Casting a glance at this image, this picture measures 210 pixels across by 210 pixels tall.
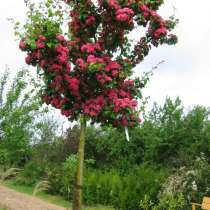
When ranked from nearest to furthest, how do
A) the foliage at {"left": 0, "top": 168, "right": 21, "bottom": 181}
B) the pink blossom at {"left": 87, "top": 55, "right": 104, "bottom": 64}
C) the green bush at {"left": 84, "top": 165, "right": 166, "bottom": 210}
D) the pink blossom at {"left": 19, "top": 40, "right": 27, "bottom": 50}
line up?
the pink blossom at {"left": 87, "top": 55, "right": 104, "bottom": 64}, the pink blossom at {"left": 19, "top": 40, "right": 27, "bottom": 50}, the green bush at {"left": 84, "top": 165, "right": 166, "bottom": 210}, the foliage at {"left": 0, "top": 168, "right": 21, "bottom": 181}

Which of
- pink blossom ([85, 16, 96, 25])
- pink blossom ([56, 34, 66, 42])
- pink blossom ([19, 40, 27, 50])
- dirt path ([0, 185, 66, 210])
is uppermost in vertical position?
Result: pink blossom ([85, 16, 96, 25])

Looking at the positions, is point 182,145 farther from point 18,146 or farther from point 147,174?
point 18,146

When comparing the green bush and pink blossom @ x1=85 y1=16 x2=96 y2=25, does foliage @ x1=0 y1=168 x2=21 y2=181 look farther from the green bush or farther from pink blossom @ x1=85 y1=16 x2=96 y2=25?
pink blossom @ x1=85 y1=16 x2=96 y2=25

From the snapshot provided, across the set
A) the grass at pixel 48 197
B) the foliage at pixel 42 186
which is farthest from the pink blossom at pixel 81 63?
the foliage at pixel 42 186

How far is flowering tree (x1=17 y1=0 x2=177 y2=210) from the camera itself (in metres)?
11.4

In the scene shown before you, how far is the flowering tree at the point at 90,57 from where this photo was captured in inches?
448

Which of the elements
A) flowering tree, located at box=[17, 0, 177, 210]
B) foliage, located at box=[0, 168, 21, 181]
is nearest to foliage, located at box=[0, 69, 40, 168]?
foliage, located at box=[0, 168, 21, 181]

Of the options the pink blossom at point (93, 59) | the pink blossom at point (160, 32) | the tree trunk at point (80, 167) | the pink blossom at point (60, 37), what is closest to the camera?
the pink blossom at point (93, 59)

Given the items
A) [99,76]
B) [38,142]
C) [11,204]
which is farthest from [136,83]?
[38,142]

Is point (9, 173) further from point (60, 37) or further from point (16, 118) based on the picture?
point (60, 37)

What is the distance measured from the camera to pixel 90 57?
11258 millimetres

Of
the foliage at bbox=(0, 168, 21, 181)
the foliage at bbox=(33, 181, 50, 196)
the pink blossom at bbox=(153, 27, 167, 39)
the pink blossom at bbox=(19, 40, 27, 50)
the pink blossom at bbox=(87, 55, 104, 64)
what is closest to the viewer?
the pink blossom at bbox=(87, 55, 104, 64)

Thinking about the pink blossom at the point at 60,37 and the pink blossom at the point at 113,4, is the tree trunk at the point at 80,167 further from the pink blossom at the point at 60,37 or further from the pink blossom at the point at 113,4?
the pink blossom at the point at 113,4

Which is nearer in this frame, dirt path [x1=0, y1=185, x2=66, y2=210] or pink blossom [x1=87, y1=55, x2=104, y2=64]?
pink blossom [x1=87, y1=55, x2=104, y2=64]
